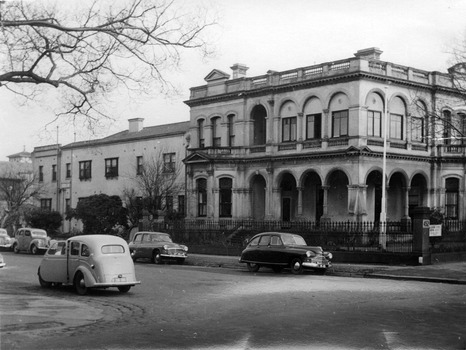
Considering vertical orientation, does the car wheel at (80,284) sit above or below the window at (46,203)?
below

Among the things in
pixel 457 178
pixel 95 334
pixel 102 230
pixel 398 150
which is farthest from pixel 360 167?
pixel 95 334

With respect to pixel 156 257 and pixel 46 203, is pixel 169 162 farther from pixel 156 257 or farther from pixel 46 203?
pixel 156 257

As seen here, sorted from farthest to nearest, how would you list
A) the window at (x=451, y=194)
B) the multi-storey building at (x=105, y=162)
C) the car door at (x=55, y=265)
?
the multi-storey building at (x=105, y=162)
the window at (x=451, y=194)
the car door at (x=55, y=265)

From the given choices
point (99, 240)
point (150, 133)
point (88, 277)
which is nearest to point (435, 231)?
point (99, 240)

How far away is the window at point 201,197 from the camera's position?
49750 mm

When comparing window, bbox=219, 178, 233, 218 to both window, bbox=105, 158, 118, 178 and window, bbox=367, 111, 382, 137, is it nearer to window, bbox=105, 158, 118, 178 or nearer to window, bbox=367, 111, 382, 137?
window, bbox=367, 111, 382, 137

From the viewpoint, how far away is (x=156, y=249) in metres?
32.6

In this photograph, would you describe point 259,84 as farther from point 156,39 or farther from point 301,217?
point 156,39

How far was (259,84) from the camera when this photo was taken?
48156 mm

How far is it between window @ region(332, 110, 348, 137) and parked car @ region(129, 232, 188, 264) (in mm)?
14810

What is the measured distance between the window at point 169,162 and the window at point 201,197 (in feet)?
19.7

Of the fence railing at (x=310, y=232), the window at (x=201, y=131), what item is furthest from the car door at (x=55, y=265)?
the window at (x=201, y=131)

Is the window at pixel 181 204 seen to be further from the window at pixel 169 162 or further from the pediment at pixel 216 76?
the pediment at pixel 216 76

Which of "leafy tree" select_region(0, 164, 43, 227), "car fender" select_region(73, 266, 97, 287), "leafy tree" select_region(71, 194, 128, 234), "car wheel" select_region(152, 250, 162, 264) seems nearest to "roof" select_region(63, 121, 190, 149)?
"leafy tree" select_region(0, 164, 43, 227)
